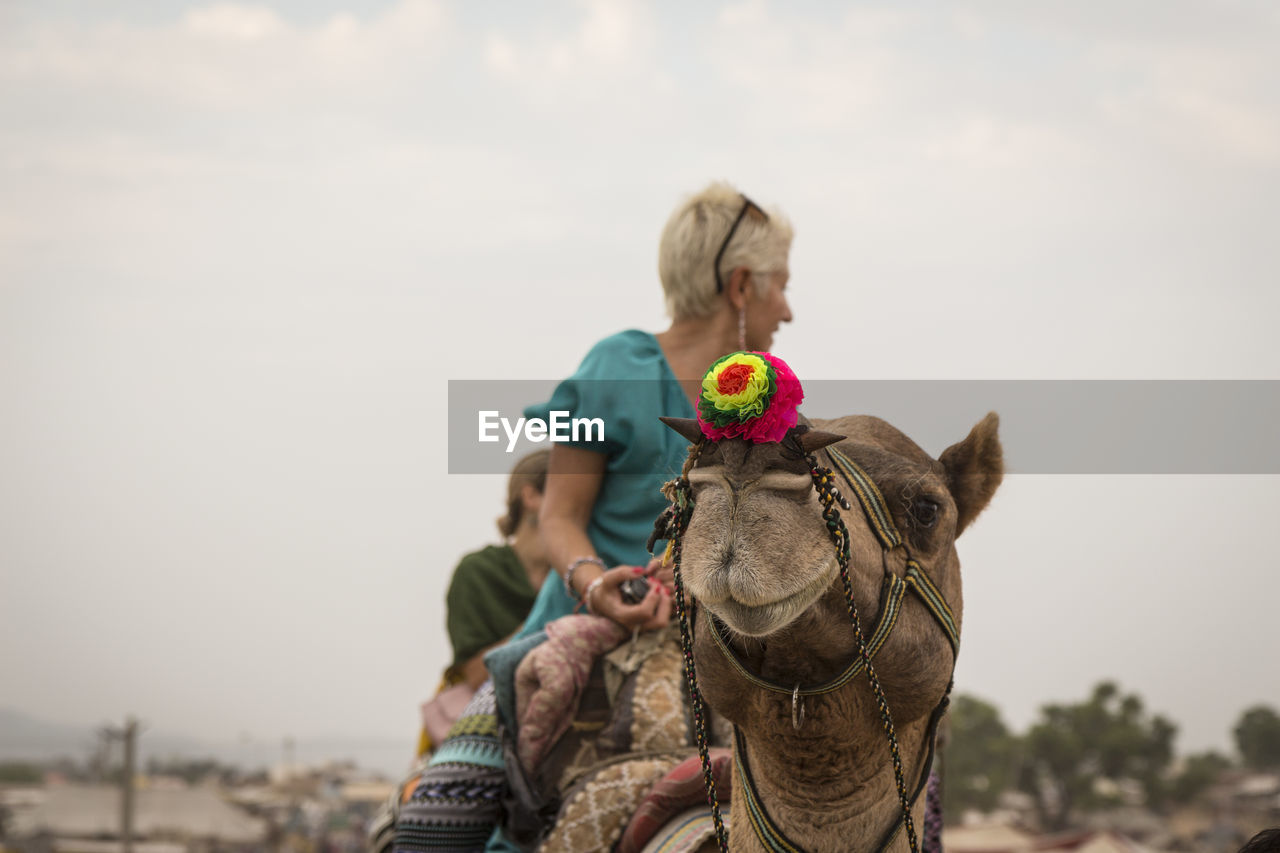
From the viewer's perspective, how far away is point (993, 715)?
75750 mm

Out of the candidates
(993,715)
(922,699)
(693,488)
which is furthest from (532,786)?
(993,715)

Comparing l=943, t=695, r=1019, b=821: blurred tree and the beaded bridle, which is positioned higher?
l=943, t=695, r=1019, b=821: blurred tree

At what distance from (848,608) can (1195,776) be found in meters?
66.7

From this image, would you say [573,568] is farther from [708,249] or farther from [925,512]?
[925,512]

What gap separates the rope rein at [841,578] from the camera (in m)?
2.31

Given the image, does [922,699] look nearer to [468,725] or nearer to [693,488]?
[693,488]

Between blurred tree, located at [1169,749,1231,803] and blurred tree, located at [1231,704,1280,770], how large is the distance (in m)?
1.51

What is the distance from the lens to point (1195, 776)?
61.9 metres

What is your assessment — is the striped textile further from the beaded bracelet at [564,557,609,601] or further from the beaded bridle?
the beaded bridle

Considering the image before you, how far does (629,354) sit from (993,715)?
7590 centimetres

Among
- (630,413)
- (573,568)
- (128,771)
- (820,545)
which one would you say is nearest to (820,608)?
(820,545)

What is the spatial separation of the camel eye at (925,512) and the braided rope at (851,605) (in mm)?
347

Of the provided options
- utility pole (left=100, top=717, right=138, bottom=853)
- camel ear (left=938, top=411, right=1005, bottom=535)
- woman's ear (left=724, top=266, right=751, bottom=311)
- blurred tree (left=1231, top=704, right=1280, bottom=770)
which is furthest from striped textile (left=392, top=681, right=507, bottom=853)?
blurred tree (left=1231, top=704, right=1280, bottom=770)

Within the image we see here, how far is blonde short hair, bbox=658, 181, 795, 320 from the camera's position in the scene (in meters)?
4.56
